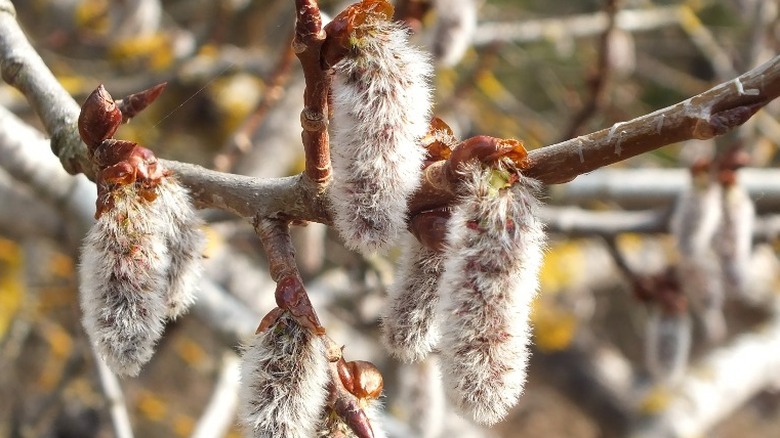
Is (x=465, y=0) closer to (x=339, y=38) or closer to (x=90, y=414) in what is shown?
(x=339, y=38)

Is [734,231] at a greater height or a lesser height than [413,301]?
lesser

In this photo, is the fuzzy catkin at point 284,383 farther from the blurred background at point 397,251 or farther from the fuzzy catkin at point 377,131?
the blurred background at point 397,251

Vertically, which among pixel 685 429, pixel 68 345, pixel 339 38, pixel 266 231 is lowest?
pixel 68 345

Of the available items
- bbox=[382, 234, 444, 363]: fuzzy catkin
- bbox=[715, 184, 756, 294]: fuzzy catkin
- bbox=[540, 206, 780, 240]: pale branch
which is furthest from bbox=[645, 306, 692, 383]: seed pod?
bbox=[382, 234, 444, 363]: fuzzy catkin

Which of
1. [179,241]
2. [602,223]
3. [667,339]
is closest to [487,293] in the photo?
[179,241]

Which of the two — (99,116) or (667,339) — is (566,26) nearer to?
(667,339)

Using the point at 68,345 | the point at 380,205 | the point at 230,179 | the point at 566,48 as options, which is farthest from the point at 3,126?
the point at 566,48
